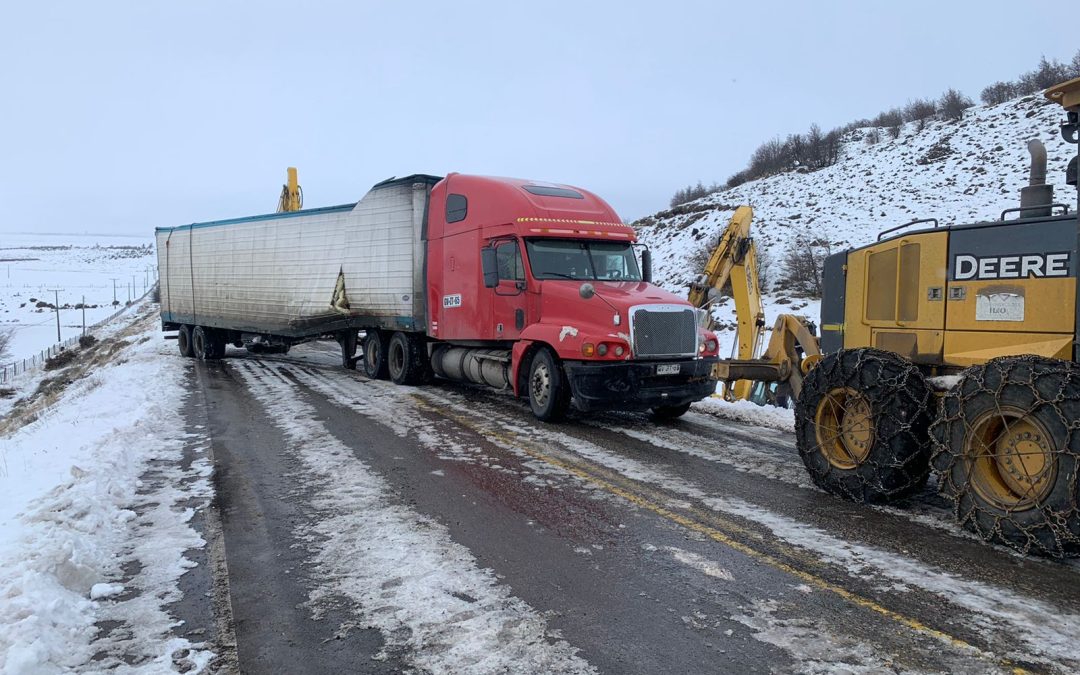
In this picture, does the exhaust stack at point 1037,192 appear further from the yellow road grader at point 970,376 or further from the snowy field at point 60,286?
the snowy field at point 60,286

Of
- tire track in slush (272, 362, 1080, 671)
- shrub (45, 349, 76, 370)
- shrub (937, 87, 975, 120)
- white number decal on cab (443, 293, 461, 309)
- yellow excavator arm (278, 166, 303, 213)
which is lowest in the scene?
shrub (45, 349, 76, 370)

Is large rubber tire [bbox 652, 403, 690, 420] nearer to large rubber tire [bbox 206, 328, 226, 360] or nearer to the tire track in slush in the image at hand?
the tire track in slush

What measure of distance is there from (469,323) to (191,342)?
13.3m

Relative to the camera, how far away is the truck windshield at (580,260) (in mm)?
10680

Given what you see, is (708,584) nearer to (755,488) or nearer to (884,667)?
(884,667)

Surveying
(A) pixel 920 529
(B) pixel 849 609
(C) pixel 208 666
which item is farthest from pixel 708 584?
(C) pixel 208 666

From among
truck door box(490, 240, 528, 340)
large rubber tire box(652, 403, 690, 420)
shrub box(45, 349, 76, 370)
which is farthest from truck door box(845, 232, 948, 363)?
shrub box(45, 349, 76, 370)

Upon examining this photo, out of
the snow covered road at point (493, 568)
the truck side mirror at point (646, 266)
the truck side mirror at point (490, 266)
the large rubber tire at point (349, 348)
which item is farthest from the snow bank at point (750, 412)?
the large rubber tire at point (349, 348)

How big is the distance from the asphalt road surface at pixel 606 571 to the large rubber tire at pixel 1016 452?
0.67 ft

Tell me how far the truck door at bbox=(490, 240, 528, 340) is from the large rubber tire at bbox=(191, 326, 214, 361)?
12699 millimetres

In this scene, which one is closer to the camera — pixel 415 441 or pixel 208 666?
pixel 208 666

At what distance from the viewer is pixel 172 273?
2223 centimetres

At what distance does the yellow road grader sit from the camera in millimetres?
4621

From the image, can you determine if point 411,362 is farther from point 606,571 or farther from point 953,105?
point 953,105
